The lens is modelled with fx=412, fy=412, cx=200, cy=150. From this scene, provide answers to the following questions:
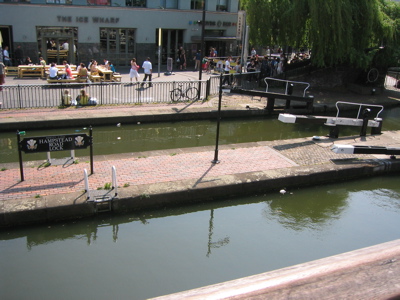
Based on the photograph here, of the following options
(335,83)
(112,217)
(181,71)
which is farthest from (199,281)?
(181,71)

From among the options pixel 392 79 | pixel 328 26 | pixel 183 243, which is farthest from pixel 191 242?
pixel 392 79

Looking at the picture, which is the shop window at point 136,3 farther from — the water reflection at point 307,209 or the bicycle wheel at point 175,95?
the water reflection at point 307,209

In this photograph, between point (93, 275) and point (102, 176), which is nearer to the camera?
point (93, 275)

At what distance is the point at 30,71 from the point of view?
23.6 meters

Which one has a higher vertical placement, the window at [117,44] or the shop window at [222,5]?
the shop window at [222,5]

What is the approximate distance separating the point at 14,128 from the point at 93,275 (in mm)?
8979

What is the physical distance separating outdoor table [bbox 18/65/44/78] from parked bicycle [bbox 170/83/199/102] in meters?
9.24

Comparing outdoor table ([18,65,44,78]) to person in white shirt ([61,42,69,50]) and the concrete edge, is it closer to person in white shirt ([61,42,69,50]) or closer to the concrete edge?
person in white shirt ([61,42,69,50])

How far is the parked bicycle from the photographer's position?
727 inches

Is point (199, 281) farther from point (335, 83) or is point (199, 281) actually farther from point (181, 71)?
point (181, 71)

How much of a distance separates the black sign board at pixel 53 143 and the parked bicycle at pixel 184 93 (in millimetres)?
9406

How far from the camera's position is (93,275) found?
685 centimetres

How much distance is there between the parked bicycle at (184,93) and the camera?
18469 mm

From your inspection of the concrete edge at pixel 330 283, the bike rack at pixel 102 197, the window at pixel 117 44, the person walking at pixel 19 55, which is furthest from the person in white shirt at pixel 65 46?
the concrete edge at pixel 330 283
